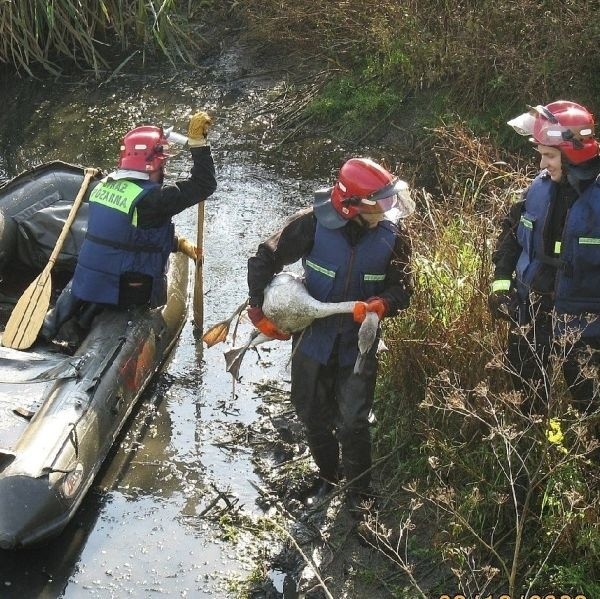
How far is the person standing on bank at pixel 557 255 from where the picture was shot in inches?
171

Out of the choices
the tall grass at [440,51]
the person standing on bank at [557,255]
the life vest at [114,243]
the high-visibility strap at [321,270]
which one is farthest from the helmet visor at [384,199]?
the tall grass at [440,51]

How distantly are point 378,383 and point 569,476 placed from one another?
1.60 metres

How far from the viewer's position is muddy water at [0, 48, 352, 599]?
196 inches

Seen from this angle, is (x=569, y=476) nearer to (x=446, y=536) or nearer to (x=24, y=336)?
(x=446, y=536)

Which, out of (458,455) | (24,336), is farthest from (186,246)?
(458,455)

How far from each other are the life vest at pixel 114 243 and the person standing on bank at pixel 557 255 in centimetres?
219

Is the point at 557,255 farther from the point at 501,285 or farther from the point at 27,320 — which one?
the point at 27,320

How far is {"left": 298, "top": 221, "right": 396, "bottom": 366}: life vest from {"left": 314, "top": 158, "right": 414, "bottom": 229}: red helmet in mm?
74

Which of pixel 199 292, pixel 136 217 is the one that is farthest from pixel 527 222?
pixel 199 292

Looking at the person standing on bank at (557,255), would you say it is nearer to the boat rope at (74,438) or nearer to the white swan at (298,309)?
the white swan at (298,309)

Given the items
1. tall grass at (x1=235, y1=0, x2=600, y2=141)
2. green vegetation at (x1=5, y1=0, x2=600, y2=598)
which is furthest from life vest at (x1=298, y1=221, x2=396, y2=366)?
tall grass at (x1=235, y1=0, x2=600, y2=141)

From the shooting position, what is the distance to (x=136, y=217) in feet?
19.4

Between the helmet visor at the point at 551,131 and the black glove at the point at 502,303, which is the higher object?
the helmet visor at the point at 551,131

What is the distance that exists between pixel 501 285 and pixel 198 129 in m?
2.06
